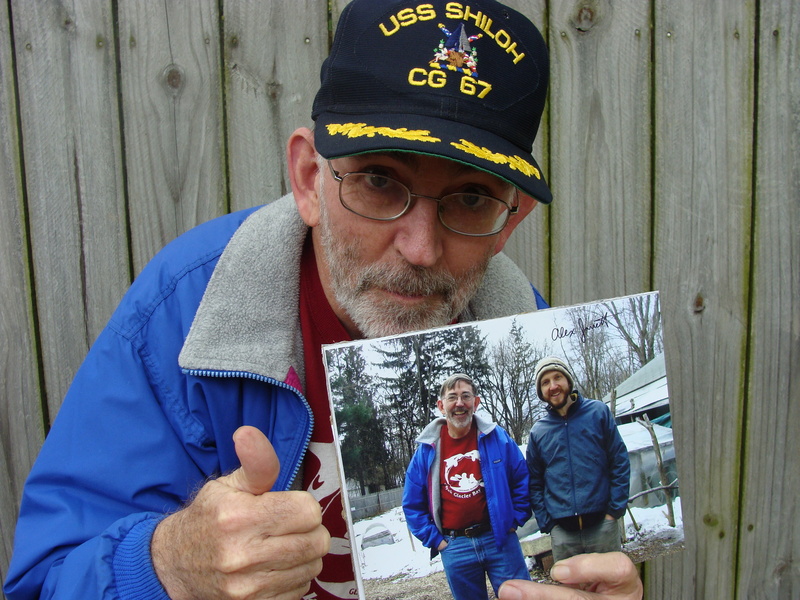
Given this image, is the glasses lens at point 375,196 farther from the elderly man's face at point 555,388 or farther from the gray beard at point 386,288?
the elderly man's face at point 555,388

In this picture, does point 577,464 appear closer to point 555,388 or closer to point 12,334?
point 555,388

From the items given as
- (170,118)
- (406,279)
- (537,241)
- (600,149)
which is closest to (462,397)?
(406,279)

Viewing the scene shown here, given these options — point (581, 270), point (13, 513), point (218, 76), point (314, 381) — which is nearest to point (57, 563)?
point (314, 381)

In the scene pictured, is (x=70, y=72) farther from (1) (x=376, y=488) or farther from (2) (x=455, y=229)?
(1) (x=376, y=488)

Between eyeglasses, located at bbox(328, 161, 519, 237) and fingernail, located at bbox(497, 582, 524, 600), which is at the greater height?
eyeglasses, located at bbox(328, 161, 519, 237)

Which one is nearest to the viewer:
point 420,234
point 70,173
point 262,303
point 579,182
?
point 420,234

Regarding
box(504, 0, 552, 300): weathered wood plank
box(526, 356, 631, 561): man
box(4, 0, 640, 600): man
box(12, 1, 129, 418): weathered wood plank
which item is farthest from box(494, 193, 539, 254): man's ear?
box(12, 1, 129, 418): weathered wood plank

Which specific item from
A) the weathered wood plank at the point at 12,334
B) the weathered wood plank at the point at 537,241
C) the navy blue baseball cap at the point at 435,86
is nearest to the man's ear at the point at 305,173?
the navy blue baseball cap at the point at 435,86

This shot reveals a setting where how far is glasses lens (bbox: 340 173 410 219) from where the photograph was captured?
3.52 ft

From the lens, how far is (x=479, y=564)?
953mm

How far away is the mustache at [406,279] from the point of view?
109cm

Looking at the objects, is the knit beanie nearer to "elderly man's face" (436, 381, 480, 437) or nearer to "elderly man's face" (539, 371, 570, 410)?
"elderly man's face" (539, 371, 570, 410)

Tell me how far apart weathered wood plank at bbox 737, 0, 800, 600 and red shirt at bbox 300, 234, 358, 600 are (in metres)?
1.10

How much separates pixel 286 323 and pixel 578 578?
663mm
